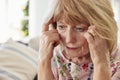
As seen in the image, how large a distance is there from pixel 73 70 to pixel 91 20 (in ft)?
0.83

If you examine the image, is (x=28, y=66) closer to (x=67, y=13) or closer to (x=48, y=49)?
(x=48, y=49)

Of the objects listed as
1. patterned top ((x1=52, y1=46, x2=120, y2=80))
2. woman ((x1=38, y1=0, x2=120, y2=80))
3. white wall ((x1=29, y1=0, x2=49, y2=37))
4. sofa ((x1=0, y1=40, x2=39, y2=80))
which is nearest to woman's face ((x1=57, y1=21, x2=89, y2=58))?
woman ((x1=38, y1=0, x2=120, y2=80))

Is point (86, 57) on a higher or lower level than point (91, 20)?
lower

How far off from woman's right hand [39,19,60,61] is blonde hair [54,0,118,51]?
A: 0.12m

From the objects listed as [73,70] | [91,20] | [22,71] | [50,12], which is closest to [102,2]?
[91,20]

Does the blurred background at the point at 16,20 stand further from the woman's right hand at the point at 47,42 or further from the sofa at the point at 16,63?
the woman's right hand at the point at 47,42

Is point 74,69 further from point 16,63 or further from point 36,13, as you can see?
point 36,13

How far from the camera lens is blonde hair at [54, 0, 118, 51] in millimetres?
883

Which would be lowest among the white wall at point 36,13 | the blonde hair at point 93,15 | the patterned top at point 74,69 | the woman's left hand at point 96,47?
the patterned top at point 74,69

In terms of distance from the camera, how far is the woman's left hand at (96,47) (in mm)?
904

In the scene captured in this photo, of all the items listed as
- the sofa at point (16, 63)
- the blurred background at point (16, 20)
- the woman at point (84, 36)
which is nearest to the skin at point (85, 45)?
the woman at point (84, 36)

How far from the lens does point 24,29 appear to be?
3.53 m

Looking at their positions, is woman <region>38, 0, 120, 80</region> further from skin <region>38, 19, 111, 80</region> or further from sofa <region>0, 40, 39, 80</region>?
sofa <region>0, 40, 39, 80</region>

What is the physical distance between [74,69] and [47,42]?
14 cm
